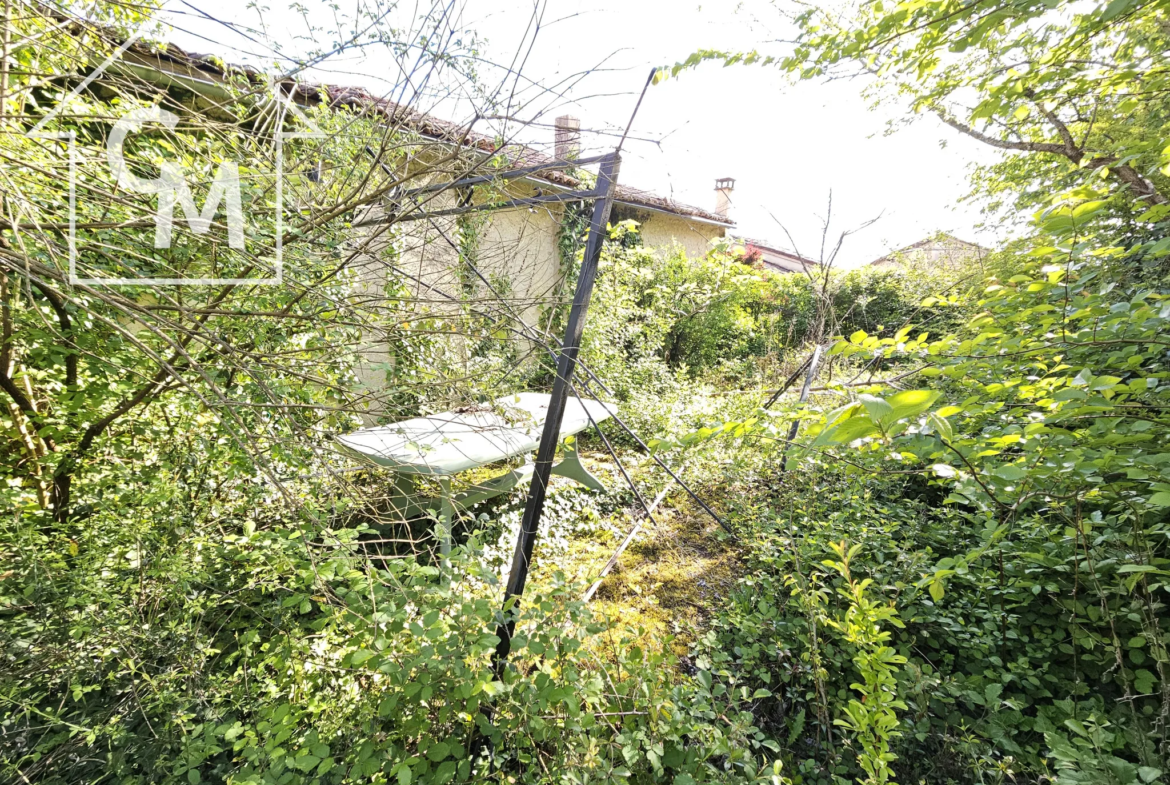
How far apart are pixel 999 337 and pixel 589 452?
452 centimetres

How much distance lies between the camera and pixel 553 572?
6.20 feet

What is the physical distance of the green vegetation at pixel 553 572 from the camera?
4.47 feet

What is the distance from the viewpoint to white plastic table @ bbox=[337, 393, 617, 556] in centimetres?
211

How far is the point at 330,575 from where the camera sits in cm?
155

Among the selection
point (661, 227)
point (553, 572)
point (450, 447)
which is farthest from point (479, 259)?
point (661, 227)

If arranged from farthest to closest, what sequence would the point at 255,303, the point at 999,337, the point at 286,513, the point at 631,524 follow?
the point at 631,524, the point at 286,513, the point at 255,303, the point at 999,337

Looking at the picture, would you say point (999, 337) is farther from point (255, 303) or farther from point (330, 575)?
point (255, 303)

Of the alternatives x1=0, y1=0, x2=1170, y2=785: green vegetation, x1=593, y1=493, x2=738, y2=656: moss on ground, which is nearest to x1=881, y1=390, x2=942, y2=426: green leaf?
x1=0, y1=0, x2=1170, y2=785: green vegetation

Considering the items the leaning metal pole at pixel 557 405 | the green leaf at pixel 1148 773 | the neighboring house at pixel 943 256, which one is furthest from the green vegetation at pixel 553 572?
the neighboring house at pixel 943 256

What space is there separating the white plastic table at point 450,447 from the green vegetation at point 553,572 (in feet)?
0.67

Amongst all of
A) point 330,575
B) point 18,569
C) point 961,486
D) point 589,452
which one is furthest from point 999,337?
point 589,452

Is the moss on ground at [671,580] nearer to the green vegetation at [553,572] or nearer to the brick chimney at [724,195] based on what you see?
the green vegetation at [553,572]
